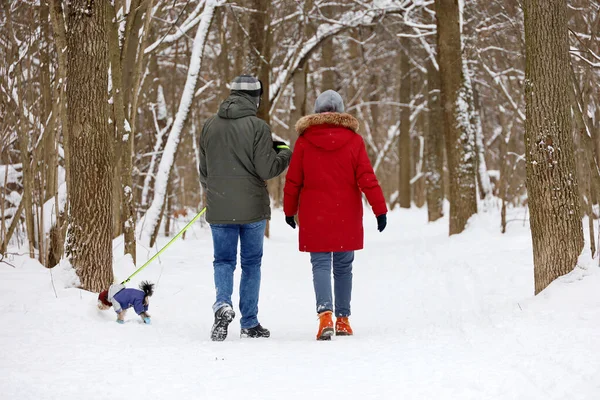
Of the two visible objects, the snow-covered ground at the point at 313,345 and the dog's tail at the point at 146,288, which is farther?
the dog's tail at the point at 146,288

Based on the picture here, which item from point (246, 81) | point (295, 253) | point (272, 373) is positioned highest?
point (246, 81)

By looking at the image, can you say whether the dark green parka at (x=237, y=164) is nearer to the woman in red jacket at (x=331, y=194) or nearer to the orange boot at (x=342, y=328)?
the woman in red jacket at (x=331, y=194)

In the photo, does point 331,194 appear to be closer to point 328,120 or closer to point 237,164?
point 328,120

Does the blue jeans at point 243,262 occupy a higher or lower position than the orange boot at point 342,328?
higher

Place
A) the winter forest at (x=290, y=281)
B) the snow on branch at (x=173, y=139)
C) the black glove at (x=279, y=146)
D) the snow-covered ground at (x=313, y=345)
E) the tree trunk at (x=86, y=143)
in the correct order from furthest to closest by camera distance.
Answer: the snow on branch at (x=173, y=139)
the tree trunk at (x=86, y=143)
the black glove at (x=279, y=146)
the winter forest at (x=290, y=281)
the snow-covered ground at (x=313, y=345)

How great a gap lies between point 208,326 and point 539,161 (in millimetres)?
3135

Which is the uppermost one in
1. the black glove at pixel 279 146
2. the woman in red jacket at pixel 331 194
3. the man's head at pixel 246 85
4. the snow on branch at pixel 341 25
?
the snow on branch at pixel 341 25

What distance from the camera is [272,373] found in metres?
3.81

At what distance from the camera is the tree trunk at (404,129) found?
2119cm

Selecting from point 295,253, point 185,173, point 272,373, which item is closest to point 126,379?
point 272,373

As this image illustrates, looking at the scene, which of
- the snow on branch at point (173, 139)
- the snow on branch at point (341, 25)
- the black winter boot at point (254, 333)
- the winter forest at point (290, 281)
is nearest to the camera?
the winter forest at point (290, 281)

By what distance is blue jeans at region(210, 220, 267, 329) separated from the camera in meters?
5.08

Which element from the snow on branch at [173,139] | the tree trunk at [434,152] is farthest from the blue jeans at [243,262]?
the tree trunk at [434,152]

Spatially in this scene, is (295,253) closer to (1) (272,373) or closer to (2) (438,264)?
(2) (438,264)
